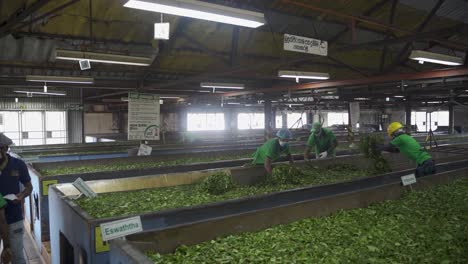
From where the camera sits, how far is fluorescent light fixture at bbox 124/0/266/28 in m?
3.29

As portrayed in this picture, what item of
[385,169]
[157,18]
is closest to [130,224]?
[385,169]

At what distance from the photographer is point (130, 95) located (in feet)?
31.0

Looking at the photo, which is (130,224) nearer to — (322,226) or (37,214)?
(322,226)

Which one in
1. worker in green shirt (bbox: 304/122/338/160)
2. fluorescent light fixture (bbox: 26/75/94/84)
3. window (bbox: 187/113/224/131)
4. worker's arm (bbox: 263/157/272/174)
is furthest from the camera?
window (bbox: 187/113/224/131)

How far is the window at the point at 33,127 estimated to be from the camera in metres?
17.4

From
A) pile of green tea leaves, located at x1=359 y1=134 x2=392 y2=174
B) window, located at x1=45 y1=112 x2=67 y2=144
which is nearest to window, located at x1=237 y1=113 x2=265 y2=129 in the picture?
window, located at x1=45 y1=112 x2=67 y2=144

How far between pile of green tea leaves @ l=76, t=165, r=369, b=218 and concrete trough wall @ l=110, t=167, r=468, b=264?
0.80 m

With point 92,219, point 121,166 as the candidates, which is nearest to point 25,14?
point 92,219

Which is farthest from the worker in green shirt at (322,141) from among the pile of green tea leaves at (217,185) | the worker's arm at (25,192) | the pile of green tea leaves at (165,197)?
the worker's arm at (25,192)

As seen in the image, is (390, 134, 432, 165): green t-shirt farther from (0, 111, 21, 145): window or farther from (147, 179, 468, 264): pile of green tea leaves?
(0, 111, 21, 145): window

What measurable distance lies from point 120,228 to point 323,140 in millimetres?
6477

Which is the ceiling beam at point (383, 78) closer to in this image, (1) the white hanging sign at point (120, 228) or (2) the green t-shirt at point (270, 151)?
(2) the green t-shirt at point (270, 151)

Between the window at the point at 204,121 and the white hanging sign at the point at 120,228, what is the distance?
25.6 metres

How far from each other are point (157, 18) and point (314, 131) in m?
4.48
